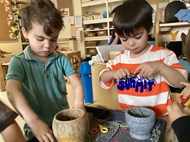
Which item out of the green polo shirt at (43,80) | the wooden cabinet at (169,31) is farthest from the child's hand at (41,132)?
the wooden cabinet at (169,31)

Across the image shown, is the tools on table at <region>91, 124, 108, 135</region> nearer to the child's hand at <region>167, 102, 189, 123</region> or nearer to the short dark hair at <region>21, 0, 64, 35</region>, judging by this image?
the child's hand at <region>167, 102, 189, 123</region>

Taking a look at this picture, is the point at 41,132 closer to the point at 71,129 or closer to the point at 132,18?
the point at 71,129

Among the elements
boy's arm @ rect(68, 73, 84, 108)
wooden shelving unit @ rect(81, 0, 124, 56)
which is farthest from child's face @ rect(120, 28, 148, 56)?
wooden shelving unit @ rect(81, 0, 124, 56)

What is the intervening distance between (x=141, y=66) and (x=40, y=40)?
291 mm

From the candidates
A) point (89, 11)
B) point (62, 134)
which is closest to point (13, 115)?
point (62, 134)

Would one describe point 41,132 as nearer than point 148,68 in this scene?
Yes

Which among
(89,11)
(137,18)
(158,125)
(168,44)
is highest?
(89,11)

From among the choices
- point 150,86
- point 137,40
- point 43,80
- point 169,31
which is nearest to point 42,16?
point 43,80

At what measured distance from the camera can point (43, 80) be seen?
1.80 feet

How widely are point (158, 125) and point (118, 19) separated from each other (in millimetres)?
328

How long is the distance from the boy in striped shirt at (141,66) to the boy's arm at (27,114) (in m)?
0.26

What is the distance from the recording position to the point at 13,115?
0.33 meters

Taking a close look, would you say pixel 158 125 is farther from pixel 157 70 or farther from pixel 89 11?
pixel 89 11

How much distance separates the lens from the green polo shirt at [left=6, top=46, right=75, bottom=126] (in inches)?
20.2
